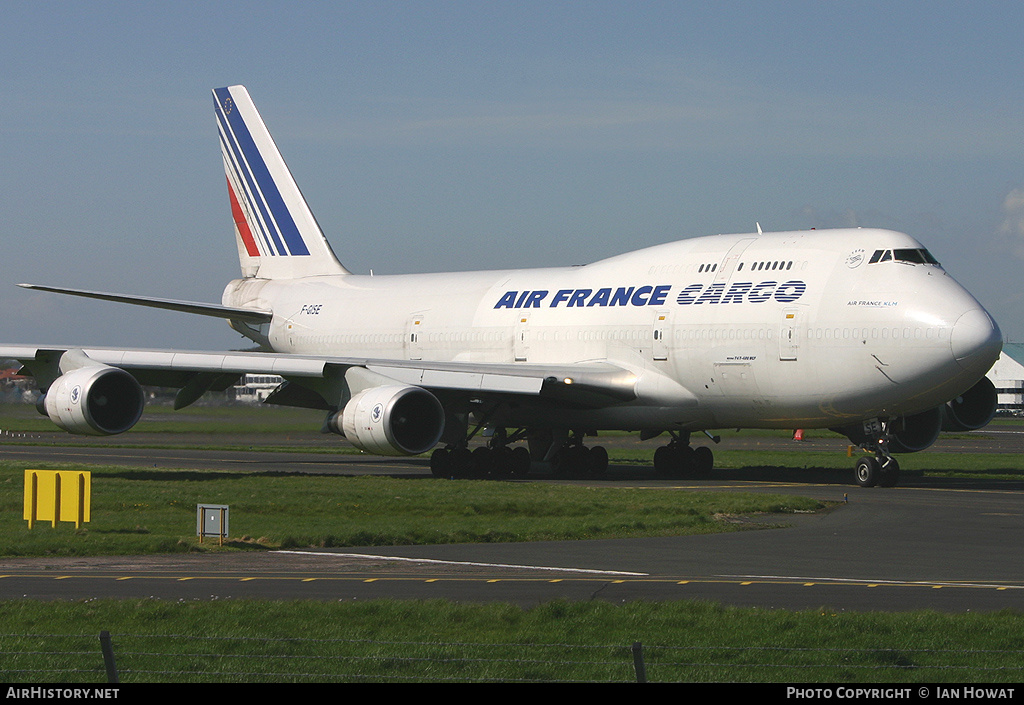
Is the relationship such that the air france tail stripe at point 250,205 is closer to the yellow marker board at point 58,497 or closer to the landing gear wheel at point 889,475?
the landing gear wheel at point 889,475

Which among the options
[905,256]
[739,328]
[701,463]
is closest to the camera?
[905,256]

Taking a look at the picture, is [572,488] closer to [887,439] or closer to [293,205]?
[887,439]

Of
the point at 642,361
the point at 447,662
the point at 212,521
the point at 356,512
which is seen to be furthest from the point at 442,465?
the point at 447,662

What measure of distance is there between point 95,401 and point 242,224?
676 inches

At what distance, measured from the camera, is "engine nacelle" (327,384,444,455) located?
30469 mm

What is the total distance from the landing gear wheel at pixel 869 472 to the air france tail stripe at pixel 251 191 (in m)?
23.1

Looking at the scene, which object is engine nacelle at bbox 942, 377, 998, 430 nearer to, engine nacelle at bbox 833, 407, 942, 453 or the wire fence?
engine nacelle at bbox 833, 407, 942, 453

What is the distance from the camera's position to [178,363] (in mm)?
32500

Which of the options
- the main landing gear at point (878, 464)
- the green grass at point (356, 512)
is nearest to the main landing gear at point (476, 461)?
the green grass at point (356, 512)

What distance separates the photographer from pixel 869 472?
30.3 m

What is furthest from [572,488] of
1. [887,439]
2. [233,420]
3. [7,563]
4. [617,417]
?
[233,420]

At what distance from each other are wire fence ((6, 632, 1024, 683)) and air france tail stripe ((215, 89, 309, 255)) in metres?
35.0

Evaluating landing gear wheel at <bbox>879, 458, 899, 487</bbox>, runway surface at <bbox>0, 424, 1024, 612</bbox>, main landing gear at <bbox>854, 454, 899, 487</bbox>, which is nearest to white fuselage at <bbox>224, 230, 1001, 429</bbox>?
main landing gear at <bbox>854, 454, 899, 487</bbox>

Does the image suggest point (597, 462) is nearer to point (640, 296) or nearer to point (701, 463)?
point (701, 463)
